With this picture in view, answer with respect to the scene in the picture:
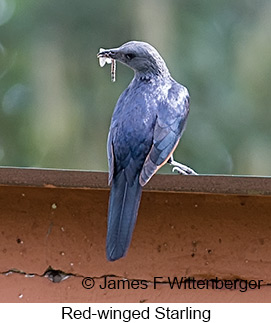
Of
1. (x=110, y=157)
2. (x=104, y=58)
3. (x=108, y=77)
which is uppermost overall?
(x=108, y=77)

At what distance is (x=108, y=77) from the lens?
13.9ft

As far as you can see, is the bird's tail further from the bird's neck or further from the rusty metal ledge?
the bird's neck

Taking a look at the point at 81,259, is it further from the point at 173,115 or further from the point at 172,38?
the point at 172,38

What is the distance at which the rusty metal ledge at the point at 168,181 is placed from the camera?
46.6 inches

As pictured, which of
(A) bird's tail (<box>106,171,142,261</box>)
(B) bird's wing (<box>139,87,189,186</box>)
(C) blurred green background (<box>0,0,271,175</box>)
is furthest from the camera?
(C) blurred green background (<box>0,0,271,175</box>)

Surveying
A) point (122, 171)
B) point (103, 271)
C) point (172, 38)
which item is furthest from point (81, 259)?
point (172, 38)

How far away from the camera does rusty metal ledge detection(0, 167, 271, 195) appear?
1.18 metres

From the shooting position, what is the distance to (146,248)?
4.17ft

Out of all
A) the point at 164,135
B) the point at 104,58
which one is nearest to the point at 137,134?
the point at 164,135

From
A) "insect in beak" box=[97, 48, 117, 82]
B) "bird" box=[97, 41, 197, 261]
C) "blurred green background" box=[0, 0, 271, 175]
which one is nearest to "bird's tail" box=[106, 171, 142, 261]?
"bird" box=[97, 41, 197, 261]

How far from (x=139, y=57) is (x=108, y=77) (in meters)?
2.67

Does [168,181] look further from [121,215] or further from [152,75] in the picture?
[152,75]

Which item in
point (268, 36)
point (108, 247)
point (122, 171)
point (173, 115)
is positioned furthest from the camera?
point (268, 36)

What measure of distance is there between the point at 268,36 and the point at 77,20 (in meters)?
1.05
